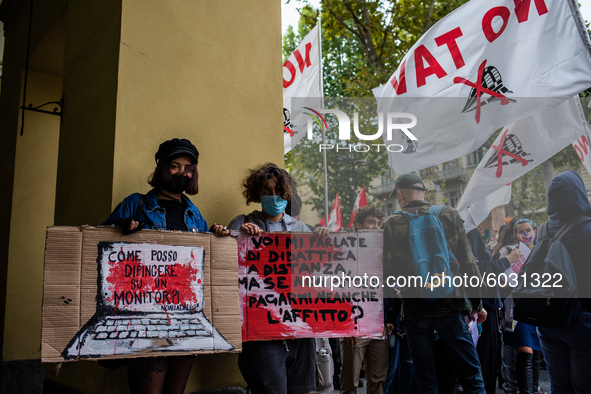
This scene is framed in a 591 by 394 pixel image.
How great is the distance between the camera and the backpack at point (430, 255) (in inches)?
136

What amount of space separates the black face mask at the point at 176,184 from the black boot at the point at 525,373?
433 centimetres

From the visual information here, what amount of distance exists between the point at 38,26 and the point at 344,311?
197 inches

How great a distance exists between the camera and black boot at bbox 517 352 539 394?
5.16m

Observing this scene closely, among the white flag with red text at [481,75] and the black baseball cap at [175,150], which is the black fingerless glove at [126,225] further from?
the white flag with red text at [481,75]

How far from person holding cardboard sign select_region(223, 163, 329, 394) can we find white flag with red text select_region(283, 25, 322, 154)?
12.4ft

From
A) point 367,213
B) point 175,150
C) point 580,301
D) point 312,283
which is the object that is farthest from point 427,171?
point 175,150

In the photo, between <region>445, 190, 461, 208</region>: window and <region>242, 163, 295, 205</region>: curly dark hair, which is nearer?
<region>242, 163, 295, 205</region>: curly dark hair

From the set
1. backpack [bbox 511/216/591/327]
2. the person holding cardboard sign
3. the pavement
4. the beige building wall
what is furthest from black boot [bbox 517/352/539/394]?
the beige building wall

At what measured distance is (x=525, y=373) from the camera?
17.1 ft

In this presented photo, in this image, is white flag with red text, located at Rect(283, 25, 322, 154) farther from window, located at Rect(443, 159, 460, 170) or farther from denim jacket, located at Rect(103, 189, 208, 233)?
denim jacket, located at Rect(103, 189, 208, 233)

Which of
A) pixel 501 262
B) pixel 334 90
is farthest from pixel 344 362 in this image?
pixel 334 90

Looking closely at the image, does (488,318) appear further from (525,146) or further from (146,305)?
(146,305)

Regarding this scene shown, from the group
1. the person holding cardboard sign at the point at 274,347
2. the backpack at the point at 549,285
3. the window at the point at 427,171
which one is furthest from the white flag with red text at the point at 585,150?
the person holding cardboard sign at the point at 274,347

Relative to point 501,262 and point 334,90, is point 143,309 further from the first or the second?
point 334,90
